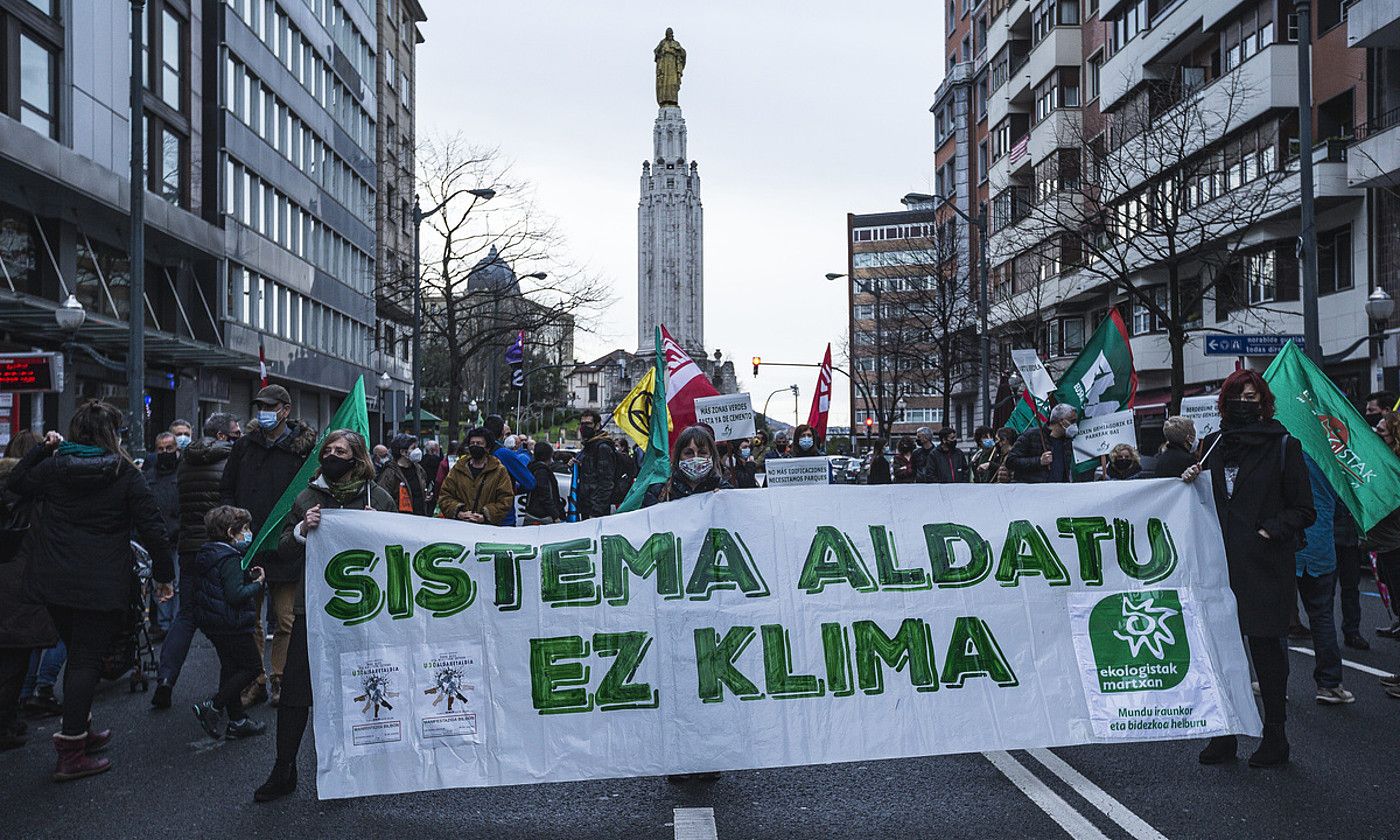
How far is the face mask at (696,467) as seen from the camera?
269 inches

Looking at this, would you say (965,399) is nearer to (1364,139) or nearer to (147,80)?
(1364,139)

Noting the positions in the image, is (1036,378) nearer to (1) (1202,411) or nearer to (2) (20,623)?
(1) (1202,411)

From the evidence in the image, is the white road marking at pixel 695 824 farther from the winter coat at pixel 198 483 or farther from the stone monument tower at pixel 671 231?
the stone monument tower at pixel 671 231

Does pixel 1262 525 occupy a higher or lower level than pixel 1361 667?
higher

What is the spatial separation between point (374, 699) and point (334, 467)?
49.1 inches

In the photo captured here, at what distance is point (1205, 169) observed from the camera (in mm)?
30719

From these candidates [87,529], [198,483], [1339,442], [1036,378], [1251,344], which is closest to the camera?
[87,529]

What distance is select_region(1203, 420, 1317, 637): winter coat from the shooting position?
664 centimetres

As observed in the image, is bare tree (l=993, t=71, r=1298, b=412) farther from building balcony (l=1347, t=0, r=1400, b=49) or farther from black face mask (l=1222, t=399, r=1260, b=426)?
black face mask (l=1222, t=399, r=1260, b=426)

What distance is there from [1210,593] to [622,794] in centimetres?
307

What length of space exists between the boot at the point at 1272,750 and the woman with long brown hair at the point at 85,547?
576 centimetres

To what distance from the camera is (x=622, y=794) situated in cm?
641

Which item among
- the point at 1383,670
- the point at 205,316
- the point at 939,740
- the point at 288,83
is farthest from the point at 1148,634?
the point at 288,83

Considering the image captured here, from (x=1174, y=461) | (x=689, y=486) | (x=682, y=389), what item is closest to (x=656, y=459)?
(x=689, y=486)
